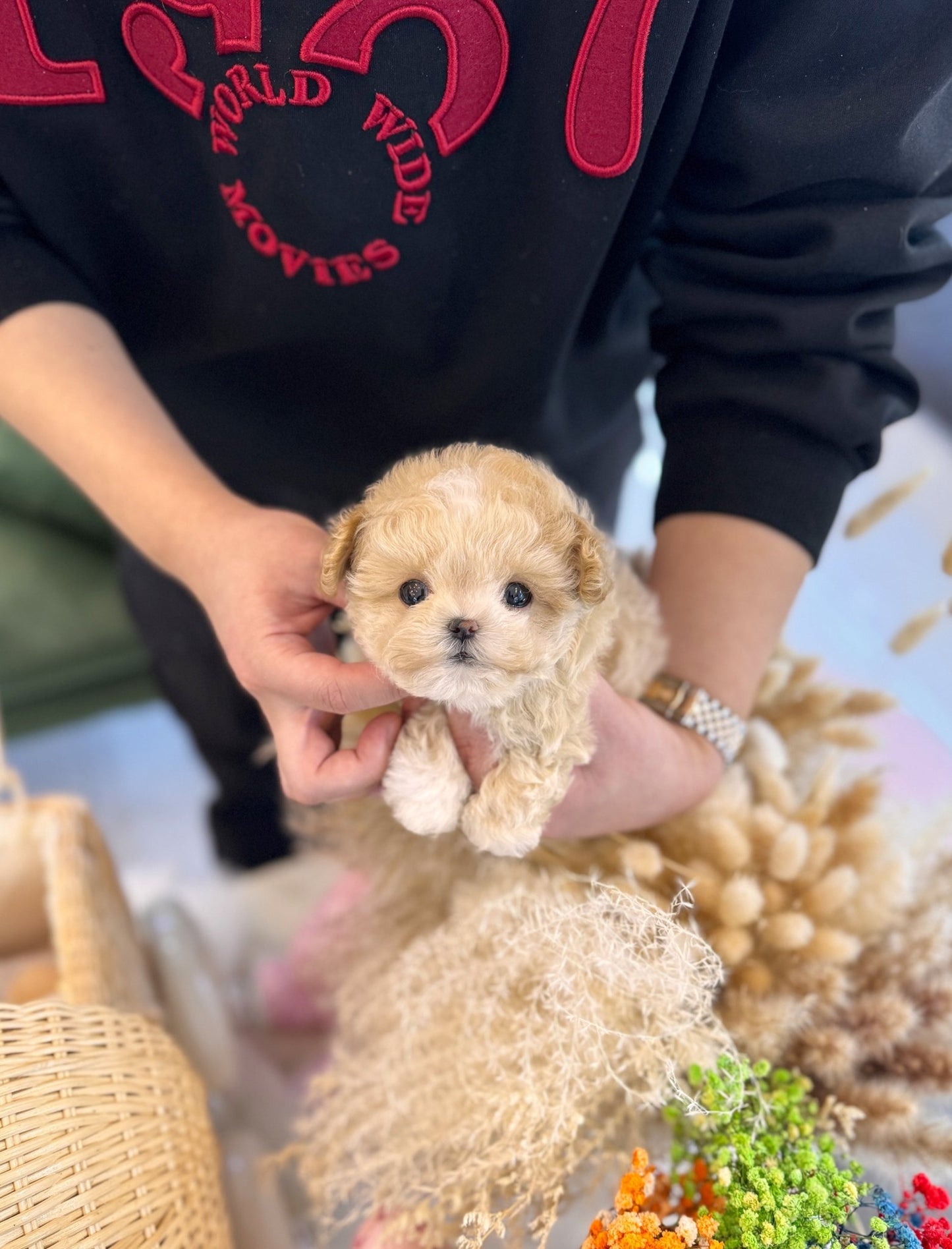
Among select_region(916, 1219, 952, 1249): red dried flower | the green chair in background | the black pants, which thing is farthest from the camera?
the green chair in background

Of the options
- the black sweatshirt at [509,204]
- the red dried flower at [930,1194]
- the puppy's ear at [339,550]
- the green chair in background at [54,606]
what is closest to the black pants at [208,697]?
the green chair in background at [54,606]

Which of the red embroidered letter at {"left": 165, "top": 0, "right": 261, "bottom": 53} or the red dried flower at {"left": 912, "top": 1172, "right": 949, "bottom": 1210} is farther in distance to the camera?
the red embroidered letter at {"left": 165, "top": 0, "right": 261, "bottom": 53}

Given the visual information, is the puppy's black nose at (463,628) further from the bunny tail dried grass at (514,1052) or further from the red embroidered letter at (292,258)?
the red embroidered letter at (292,258)

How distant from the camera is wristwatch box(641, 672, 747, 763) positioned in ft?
2.25

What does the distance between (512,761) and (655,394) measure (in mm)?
381

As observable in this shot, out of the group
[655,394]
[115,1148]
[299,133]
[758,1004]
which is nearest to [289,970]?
[115,1148]

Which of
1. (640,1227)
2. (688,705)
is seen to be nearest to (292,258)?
(688,705)

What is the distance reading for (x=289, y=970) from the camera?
1.21 meters

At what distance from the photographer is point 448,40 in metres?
0.59

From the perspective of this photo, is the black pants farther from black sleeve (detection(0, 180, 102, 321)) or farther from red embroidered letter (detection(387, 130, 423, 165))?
red embroidered letter (detection(387, 130, 423, 165))

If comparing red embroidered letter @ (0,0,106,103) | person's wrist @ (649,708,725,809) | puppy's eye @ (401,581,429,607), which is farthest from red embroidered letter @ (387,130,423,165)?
person's wrist @ (649,708,725,809)

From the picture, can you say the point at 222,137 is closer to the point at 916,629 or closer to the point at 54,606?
the point at 916,629

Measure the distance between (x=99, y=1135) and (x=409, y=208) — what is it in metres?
0.67

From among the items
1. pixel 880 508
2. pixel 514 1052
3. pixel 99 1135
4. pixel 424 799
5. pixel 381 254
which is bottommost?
pixel 99 1135
